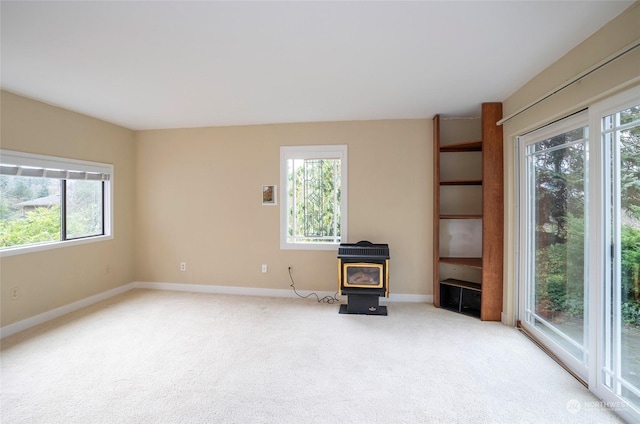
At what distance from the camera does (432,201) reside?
12.2ft

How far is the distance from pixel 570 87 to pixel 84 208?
5.40 meters

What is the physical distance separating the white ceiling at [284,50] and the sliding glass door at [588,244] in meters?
0.67

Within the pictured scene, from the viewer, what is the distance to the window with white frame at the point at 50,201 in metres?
2.88

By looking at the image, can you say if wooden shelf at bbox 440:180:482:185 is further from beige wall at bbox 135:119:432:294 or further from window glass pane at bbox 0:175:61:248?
window glass pane at bbox 0:175:61:248

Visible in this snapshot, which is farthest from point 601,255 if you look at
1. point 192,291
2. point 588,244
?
point 192,291

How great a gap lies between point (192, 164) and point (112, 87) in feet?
5.16

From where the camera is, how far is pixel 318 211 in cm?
400

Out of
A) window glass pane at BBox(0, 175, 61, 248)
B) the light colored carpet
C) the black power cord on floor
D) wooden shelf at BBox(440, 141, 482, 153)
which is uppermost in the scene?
wooden shelf at BBox(440, 141, 482, 153)

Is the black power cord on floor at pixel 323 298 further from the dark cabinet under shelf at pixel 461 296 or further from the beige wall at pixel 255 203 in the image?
the dark cabinet under shelf at pixel 461 296

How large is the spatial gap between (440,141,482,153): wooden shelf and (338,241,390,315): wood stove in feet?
4.95

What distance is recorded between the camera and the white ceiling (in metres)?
1.66

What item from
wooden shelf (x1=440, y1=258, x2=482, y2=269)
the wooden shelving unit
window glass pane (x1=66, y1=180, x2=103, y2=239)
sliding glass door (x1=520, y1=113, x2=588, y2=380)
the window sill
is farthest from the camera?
window glass pane (x1=66, y1=180, x2=103, y2=239)

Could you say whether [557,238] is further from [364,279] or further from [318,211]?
[318,211]

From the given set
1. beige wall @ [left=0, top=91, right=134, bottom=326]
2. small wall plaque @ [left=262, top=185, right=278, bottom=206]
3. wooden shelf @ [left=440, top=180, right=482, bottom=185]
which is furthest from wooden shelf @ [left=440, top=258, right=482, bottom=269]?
beige wall @ [left=0, top=91, right=134, bottom=326]
